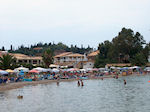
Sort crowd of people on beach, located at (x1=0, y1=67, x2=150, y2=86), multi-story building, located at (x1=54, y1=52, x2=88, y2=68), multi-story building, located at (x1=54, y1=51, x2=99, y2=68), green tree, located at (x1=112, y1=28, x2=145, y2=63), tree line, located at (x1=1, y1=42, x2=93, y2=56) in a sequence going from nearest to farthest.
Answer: crowd of people on beach, located at (x1=0, y1=67, x2=150, y2=86), green tree, located at (x1=112, y1=28, x2=145, y2=63), multi-story building, located at (x1=54, y1=51, x2=99, y2=68), multi-story building, located at (x1=54, y1=52, x2=88, y2=68), tree line, located at (x1=1, y1=42, x2=93, y2=56)

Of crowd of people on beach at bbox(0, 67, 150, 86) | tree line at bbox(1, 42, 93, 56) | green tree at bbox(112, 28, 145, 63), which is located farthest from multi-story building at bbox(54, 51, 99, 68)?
tree line at bbox(1, 42, 93, 56)

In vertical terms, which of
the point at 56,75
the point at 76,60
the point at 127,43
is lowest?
the point at 56,75

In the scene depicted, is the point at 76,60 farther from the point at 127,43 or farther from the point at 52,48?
the point at 52,48

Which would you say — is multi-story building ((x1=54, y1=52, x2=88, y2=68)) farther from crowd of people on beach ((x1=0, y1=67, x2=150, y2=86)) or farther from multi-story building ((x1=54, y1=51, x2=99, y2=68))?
crowd of people on beach ((x1=0, y1=67, x2=150, y2=86))

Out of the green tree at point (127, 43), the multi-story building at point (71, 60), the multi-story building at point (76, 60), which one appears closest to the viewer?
the green tree at point (127, 43)

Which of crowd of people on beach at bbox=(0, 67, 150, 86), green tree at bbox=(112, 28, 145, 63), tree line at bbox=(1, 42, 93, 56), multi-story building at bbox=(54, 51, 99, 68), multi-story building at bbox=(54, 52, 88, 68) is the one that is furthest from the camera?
tree line at bbox=(1, 42, 93, 56)

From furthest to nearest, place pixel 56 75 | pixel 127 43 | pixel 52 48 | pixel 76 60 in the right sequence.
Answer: pixel 52 48 < pixel 76 60 < pixel 127 43 < pixel 56 75

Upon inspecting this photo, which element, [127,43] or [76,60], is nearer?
[127,43]

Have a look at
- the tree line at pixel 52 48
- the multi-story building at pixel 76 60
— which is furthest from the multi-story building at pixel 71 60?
the tree line at pixel 52 48

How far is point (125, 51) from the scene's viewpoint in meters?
85.3

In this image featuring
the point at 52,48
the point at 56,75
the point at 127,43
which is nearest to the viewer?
the point at 56,75

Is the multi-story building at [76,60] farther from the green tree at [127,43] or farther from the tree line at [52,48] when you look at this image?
the tree line at [52,48]

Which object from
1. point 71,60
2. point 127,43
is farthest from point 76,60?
point 127,43

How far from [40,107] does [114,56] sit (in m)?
62.5
